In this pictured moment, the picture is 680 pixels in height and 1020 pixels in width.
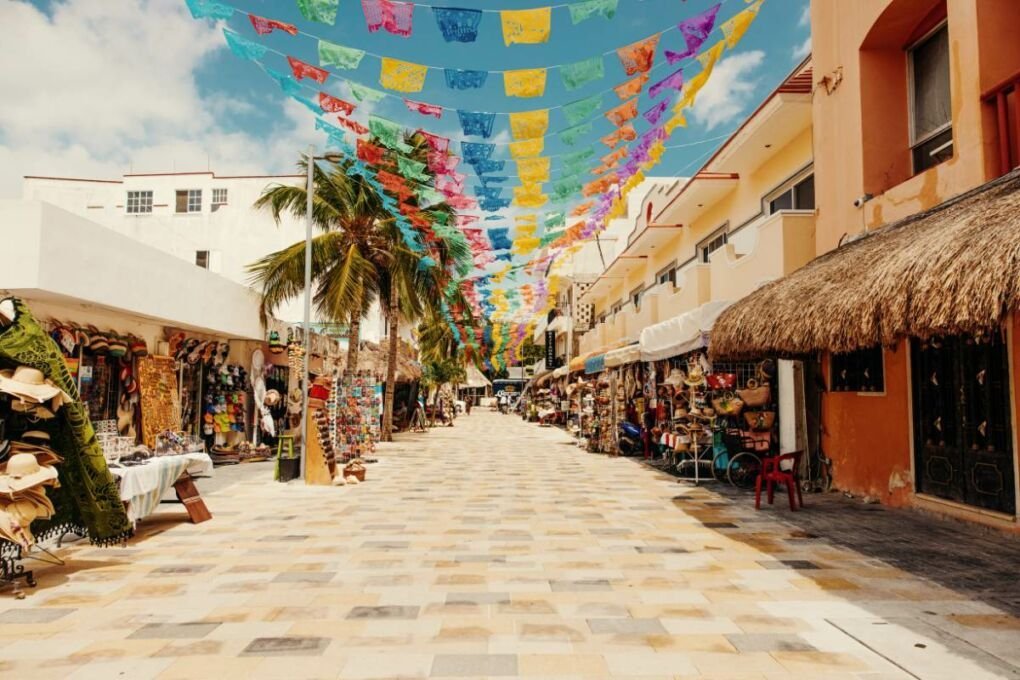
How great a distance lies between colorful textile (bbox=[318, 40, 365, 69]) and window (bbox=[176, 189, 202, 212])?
2108cm

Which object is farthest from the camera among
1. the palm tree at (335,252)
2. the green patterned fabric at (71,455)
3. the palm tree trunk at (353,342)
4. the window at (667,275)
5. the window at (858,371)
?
the window at (667,275)

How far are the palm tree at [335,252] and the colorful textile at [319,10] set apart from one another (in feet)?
29.6

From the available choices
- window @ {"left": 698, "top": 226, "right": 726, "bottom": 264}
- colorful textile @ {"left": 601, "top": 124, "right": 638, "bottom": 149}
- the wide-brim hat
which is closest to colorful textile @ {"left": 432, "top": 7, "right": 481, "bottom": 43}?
colorful textile @ {"left": 601, "top": 124, "right": 638, "bottom": 149}

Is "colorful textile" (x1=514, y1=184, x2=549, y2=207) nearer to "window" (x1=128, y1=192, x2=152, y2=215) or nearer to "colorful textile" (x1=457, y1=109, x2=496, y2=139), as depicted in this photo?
"colorful textile" (x1=457, y1=109, x2=496, y2=139)

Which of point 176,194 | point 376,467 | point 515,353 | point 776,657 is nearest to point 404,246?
point 376,467

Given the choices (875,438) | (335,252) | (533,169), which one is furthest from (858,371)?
(335,252)

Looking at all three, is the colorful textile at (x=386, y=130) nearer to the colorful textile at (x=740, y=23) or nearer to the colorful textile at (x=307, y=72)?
the colorful textile at (x=307, y=72)

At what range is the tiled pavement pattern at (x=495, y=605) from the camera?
4.06 meters

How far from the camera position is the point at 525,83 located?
8641 mm

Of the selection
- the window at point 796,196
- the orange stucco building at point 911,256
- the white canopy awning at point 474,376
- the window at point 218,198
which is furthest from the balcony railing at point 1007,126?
the white canopy awning at point 474,376

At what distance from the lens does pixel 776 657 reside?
4148 mm

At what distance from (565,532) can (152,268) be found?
891 centimetres

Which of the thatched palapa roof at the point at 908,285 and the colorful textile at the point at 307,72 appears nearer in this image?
the thatched palapa roof at the point at 908,285

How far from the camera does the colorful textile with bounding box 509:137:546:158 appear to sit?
1053 cm
